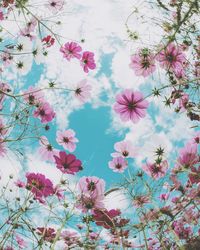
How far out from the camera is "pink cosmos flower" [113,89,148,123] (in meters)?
1.56

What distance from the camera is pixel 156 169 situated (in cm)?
144

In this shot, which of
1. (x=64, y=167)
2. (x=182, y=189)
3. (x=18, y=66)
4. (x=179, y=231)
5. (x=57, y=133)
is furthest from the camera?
(x=18, y=66)

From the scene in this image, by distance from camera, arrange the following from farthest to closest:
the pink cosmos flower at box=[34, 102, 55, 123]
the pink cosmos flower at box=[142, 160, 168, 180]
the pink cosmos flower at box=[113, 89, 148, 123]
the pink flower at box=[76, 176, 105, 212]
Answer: the pink cosmos flower at box=[34, 102, 55, 123] → the pink cosmos flower at box=[113, 89, 148, 123] → the pink cosmos flower at box=[142, 160, 168, 180] → the pink flower at box=[76, 176, 105, 212]

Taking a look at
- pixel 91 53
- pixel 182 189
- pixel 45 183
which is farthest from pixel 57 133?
pixel 182 189

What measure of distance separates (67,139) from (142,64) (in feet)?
2.36

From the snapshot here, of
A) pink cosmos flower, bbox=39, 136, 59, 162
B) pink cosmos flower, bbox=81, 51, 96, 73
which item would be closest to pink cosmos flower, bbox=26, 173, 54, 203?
pink cosmos flower, bbox=39, 136, 59, 162

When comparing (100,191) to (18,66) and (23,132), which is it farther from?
(18,66)

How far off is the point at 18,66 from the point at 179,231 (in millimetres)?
1478

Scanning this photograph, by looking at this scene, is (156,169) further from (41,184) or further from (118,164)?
(41,184)

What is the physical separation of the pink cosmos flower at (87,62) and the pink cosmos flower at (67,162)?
121 cm

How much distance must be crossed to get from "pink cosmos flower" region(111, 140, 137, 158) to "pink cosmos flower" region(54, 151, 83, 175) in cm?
42

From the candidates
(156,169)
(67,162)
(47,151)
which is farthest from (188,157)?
(47,151)

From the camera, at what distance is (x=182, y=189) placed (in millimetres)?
1072

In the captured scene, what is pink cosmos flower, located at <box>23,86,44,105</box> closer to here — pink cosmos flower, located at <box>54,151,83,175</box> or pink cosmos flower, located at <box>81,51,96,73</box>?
pink cosmos flower, located at <box>81,51,96,73</box>
